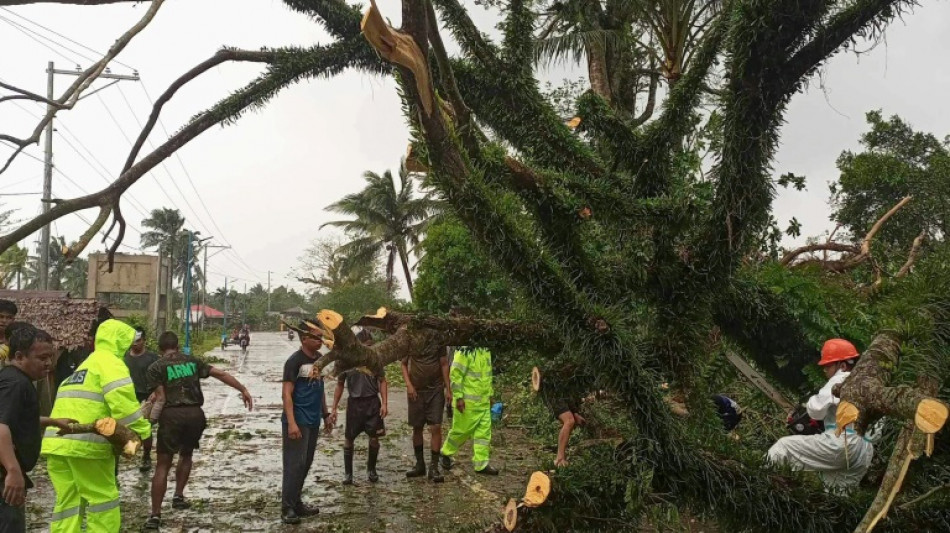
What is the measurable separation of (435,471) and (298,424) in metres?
2.01

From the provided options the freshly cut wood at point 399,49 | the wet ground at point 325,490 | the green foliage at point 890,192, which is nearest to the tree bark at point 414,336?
the freshly cut wood at point 399,49

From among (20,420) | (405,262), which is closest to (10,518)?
(20,420)

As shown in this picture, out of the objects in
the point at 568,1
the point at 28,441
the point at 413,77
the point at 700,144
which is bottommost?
the point at 28,441

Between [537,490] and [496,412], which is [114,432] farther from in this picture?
[496,412]

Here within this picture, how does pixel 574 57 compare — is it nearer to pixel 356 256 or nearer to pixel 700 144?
pixel 700 144

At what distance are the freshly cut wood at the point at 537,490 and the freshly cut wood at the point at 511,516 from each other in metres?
0.06

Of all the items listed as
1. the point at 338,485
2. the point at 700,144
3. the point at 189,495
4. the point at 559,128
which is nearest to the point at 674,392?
the point at 559,128

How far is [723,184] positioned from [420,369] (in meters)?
5.07

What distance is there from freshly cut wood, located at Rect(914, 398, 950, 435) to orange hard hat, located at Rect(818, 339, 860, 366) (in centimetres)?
181

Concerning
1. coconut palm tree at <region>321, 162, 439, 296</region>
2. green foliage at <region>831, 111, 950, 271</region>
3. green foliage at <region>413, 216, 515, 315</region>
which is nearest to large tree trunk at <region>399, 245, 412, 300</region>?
coconut palm tree at <region>321, 162, 439, 296</region>

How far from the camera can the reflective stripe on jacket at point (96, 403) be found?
4.52 meters

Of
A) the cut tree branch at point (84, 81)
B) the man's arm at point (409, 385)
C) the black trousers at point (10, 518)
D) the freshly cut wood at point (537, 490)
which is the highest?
the cut tree branch at point (84, 81)

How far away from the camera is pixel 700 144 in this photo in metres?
7.59

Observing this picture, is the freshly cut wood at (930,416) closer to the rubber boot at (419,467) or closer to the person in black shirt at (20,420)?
the person in black shirt at (20,420)
